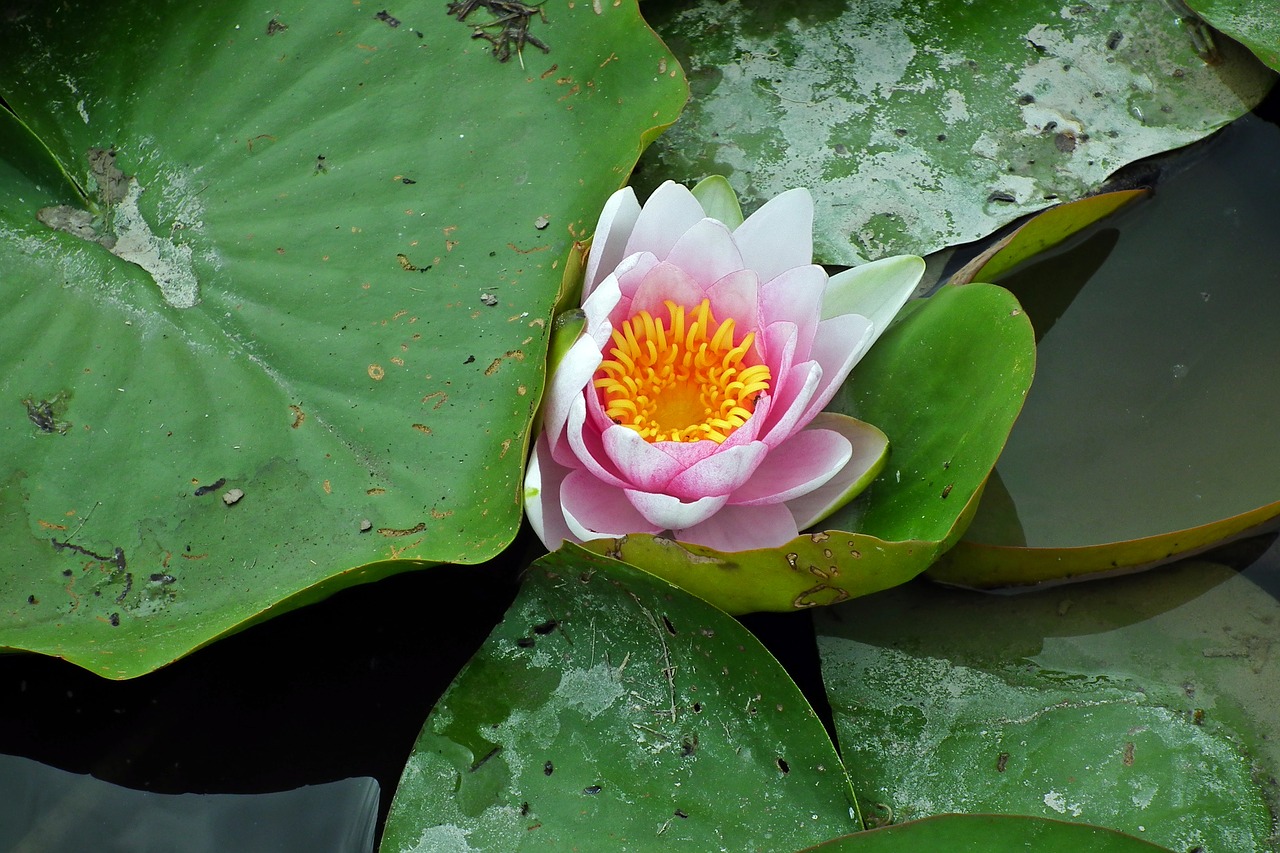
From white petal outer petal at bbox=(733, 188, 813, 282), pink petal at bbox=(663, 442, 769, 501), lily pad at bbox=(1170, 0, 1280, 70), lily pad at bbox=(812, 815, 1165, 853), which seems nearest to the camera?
lily pad at bbox=(812, 815, 1165, 853)

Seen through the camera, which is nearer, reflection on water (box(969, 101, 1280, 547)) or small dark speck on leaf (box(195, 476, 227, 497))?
small dark speck on leaf (box(195, 476, 227, 497))

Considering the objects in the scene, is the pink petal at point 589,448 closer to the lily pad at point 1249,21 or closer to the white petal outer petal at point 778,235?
the white petal outer petal at point 778,235

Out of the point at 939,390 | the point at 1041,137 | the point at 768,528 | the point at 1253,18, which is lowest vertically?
the point at 768,528

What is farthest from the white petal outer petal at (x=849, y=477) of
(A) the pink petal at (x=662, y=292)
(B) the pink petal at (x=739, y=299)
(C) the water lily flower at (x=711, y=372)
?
(A) the pink petal at (x=662, y=292)

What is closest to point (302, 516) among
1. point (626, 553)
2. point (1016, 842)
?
point (626, 553)

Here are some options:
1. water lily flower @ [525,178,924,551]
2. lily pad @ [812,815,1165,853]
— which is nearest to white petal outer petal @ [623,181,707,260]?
water lily flower @ [525,178,924,551]

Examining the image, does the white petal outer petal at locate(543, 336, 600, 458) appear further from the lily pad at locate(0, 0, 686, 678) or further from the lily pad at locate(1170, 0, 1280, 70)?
the lily pad at locate(1170, 0, 1280, 70)

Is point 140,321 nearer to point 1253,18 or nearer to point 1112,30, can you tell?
point 1112,30
